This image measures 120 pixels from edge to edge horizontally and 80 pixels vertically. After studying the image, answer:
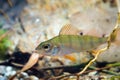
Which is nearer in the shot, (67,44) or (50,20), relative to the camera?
(67,44)

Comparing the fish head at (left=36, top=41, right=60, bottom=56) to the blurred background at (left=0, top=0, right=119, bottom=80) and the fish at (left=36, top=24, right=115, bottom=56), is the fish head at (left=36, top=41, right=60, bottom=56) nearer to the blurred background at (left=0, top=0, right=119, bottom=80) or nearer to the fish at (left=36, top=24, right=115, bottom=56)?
the fish at (left=36, top=24, right=115, bottom=56)

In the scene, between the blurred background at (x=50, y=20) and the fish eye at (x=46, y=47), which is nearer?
the fish eye at (x=46, y=47)

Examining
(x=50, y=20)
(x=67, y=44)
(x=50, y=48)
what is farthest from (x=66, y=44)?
(x=50, y=20)

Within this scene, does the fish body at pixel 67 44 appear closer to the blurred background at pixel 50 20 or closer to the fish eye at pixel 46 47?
the fish eye at pixel 46 47

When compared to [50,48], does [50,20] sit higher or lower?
higher

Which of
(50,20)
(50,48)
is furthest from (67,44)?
(50,20)

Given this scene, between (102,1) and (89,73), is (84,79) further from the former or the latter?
(102,1)

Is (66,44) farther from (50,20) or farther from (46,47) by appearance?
(50,20)

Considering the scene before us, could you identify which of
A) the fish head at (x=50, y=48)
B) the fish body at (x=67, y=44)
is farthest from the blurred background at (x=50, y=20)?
the fish head at (x=50, y=48)

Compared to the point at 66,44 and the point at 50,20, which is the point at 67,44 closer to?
the point at 66,44

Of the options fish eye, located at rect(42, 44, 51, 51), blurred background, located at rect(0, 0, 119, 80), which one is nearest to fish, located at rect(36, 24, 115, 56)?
fish eye, located at rect(42, 44, 51, 51)
